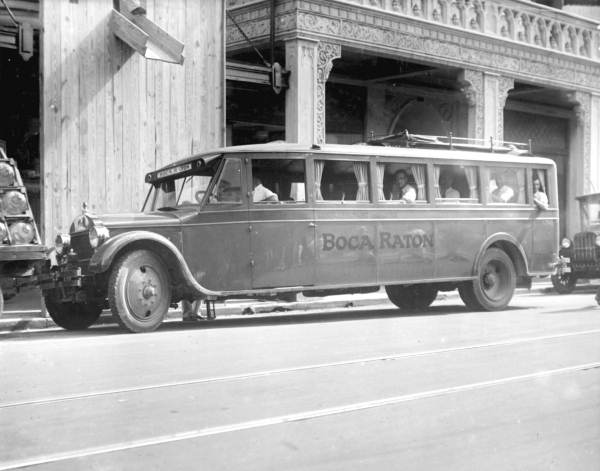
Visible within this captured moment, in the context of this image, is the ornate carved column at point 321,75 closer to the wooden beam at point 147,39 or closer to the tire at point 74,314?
the wooden beam at point 147,39

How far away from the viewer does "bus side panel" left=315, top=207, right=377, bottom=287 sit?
10.6 meters

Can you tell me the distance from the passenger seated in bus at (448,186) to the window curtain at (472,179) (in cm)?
24

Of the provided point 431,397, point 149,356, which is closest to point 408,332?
point 149,356

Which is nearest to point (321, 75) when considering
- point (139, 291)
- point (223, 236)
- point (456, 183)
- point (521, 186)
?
point (456, 183)

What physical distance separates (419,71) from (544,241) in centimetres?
594

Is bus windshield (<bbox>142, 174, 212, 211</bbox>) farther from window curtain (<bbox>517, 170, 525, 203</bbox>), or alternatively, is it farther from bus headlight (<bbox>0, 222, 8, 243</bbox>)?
window curtain (<bbox>517, 170, 525, 203</bbox>)

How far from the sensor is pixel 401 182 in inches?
455

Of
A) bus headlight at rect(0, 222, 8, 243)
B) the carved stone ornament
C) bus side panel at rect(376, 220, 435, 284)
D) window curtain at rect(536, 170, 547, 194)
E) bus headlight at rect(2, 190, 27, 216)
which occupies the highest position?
the carved stone ornament

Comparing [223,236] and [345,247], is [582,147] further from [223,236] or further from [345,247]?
[223,236]

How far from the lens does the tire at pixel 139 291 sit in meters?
9.16

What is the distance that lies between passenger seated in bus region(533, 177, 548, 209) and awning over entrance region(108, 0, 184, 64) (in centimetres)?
550

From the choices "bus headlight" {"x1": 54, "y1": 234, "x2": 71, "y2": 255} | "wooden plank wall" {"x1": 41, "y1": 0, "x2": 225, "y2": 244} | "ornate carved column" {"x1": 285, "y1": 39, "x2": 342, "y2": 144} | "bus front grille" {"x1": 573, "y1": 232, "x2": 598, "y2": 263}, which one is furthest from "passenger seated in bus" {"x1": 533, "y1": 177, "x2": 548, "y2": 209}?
"bus headlight" {"x1": 54, "y1": 234, "x2": 71, "y2": 255}

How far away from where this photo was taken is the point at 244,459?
4195 mm

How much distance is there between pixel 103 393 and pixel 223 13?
9.14 metres
